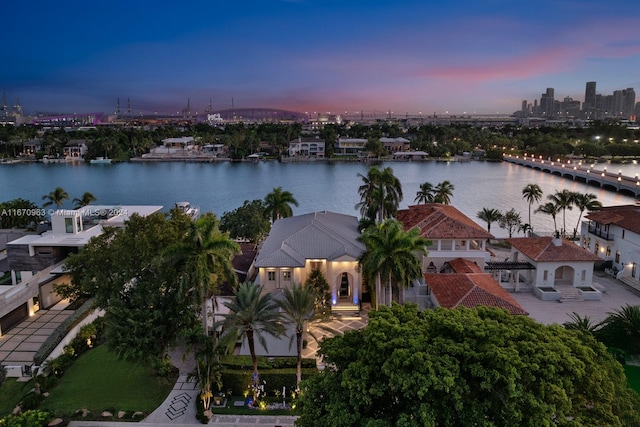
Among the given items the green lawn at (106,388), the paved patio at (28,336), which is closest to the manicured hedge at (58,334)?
the paved patio at (28,336)

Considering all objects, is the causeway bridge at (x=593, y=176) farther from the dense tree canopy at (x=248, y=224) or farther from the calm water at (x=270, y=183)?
the dense tree canopy at (x=248, y=224)

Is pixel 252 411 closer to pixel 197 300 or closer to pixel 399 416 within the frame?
pixel 197 300

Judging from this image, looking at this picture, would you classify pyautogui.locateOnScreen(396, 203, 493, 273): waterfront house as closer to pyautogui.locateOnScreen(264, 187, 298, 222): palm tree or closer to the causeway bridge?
pyautogui.locateOnScreen(264, 187, 298, 222): palm tree

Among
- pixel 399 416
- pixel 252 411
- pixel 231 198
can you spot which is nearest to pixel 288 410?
pixel 252 411

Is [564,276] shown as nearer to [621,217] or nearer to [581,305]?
[581,305]

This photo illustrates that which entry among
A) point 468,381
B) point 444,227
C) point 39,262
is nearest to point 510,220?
point 444,227
